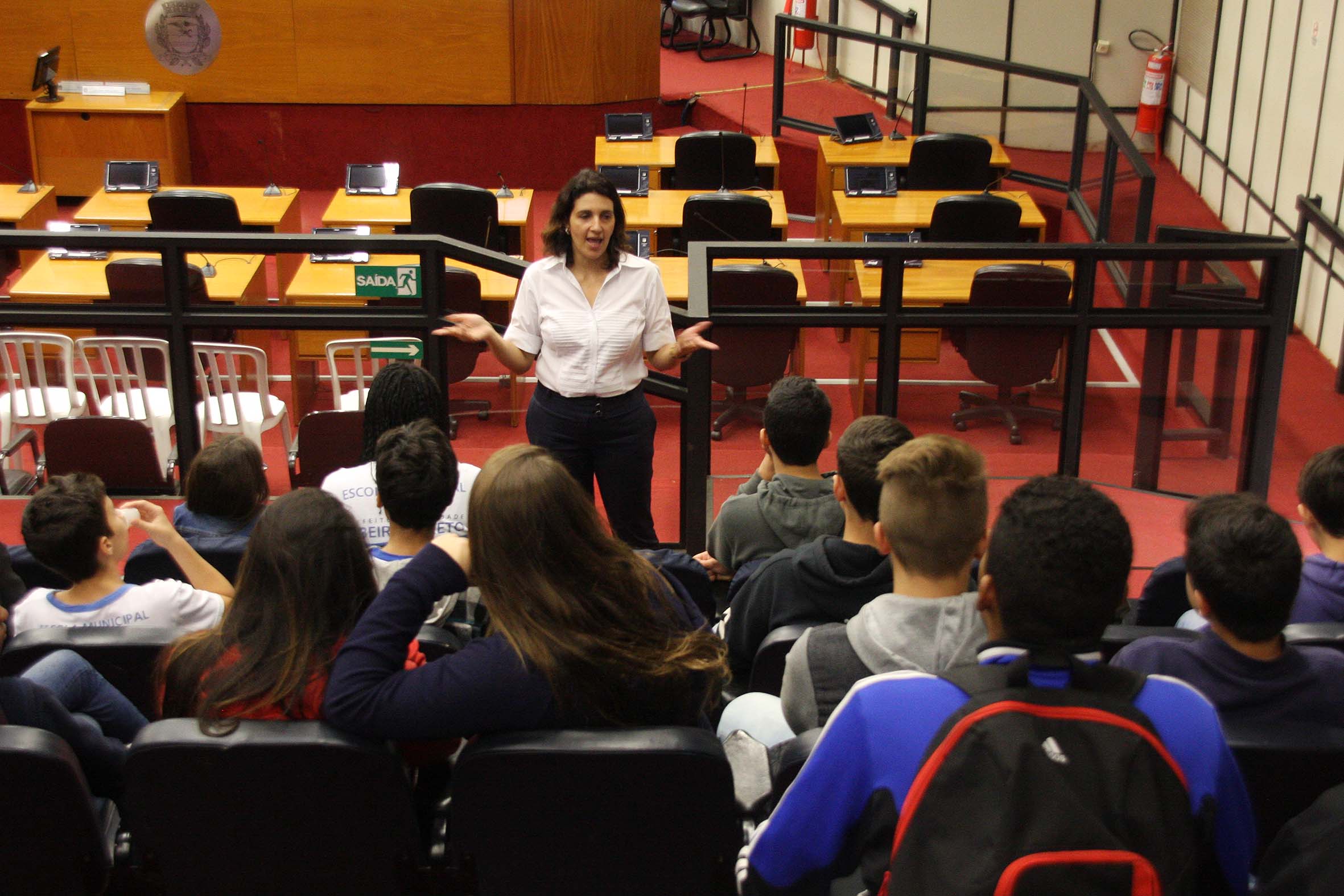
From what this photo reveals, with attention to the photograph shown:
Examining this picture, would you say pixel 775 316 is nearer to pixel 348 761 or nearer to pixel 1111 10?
pixel 348 761

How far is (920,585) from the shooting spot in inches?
73.4

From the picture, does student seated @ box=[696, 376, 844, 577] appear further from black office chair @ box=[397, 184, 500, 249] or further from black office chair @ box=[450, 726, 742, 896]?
black office chair @ box=[397, 184, 500, 249]

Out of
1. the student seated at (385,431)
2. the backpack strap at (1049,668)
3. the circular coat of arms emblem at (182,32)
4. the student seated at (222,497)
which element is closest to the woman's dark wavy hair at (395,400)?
the student seated at (385,431)

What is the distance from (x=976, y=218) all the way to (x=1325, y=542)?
4679 millimetres

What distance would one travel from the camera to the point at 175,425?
429 cm

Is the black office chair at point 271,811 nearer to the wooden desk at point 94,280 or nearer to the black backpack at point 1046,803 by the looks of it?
the black backpack at point 1046,803

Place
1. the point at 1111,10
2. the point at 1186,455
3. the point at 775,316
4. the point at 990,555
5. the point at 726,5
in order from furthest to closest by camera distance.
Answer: the point at 726,5 → the point at 1111,10 → the point at 1186,455 → the point at 775,316 → the point at 990,555

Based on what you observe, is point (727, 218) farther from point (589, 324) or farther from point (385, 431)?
point (385, 431)

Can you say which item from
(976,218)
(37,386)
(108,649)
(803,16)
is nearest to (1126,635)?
(108,649)

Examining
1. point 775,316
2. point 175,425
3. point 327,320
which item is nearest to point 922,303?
point 775,316

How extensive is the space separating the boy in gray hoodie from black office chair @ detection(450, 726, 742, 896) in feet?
0.76

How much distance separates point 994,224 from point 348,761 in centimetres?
569

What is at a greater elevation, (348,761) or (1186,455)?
(348,761)

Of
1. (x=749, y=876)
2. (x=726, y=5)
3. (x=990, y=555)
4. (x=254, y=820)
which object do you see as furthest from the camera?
(x=726, y=5)
